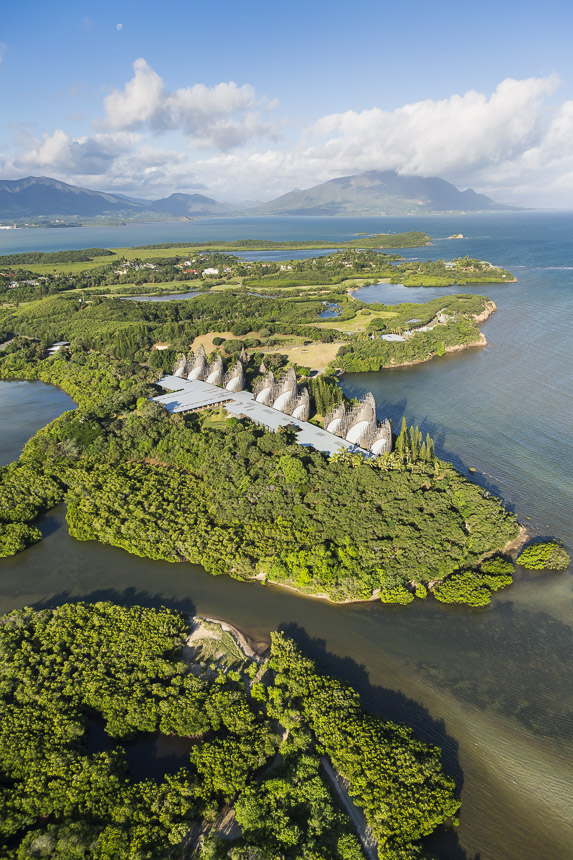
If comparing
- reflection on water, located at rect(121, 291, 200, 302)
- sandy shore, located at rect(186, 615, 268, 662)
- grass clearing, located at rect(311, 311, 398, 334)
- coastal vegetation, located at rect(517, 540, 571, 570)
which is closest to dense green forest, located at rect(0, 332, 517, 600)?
coastal vegetation, located at rect(517, 540, 571, 570)

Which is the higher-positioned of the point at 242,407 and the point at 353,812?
the point at 242,407

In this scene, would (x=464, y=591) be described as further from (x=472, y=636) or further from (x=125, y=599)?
(x=125, y=599)

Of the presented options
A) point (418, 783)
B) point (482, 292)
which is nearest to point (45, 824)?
point (418, 783)

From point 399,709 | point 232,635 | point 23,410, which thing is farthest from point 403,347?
point 399,709

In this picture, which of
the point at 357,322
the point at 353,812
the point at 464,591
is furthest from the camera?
the point at 357,322

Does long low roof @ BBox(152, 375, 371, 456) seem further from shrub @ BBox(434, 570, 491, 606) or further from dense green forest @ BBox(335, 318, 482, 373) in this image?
dense green forest @ BBox(335, 318, 482, 373)

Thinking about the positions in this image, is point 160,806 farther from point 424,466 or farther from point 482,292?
point 482,292
